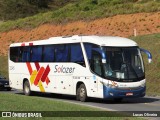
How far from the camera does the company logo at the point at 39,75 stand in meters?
25.0

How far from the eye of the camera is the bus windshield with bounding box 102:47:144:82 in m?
20.5

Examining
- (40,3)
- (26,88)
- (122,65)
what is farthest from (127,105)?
(40,3)

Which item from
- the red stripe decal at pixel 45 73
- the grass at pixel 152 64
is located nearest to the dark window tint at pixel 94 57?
the red stripe decal at pixel 45 73

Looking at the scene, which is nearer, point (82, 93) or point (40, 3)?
point (82, 93)

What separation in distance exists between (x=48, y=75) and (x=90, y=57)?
4273 millimetres

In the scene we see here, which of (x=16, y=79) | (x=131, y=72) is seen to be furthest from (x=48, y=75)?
(x=131, y=72)

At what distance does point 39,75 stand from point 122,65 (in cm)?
647

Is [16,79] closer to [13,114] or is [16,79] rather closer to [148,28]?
[13,114]

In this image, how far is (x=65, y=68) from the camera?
76.3 ft

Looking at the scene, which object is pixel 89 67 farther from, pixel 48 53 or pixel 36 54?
pixel 36 54

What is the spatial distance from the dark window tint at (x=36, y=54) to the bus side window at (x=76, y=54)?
3.26 meters

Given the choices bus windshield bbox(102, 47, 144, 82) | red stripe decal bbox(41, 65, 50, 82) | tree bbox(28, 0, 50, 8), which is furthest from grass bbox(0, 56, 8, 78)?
bus windshield bbox(102, 47, 144, 82)

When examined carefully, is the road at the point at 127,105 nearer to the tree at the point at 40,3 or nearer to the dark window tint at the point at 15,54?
the dark window tint at the point at 15,54

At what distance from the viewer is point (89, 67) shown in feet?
69.8
